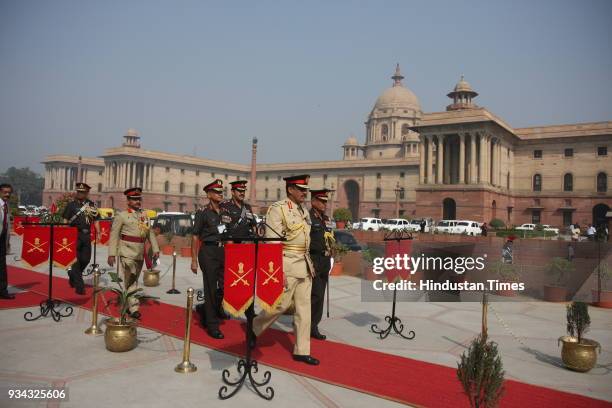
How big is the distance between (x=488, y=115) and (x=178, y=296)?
4350 cm

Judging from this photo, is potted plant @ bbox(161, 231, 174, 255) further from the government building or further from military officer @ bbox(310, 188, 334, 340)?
the government building

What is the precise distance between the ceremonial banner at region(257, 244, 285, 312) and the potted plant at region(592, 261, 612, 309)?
932 centimetres

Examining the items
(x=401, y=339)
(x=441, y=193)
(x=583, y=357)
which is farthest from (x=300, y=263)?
(x=441, y=193)

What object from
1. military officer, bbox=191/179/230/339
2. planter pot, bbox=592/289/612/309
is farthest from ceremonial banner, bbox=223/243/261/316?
planter pot, bbox=592/289/612/309

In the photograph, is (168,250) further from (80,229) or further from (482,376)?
(482,376)

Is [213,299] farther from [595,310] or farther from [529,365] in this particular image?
[595,310]

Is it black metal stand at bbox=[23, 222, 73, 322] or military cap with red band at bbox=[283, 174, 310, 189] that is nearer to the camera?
military cap with red band at bbox=[283, 174, 310, 189]

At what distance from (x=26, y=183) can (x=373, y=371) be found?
5668 inches

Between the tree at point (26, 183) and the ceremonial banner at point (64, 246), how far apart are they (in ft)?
440

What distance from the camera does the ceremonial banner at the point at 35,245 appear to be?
7.62 meters

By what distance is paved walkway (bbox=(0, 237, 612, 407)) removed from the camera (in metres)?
4.59

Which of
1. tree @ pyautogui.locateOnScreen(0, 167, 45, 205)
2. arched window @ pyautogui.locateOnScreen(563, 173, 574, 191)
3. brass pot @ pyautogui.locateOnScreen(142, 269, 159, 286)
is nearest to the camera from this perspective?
brass pot @ pyautogui.locateOnScreen(142, 269, 159, 286)

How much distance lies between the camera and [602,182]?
160ft

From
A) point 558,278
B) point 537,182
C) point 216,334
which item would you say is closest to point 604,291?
point 558,278
